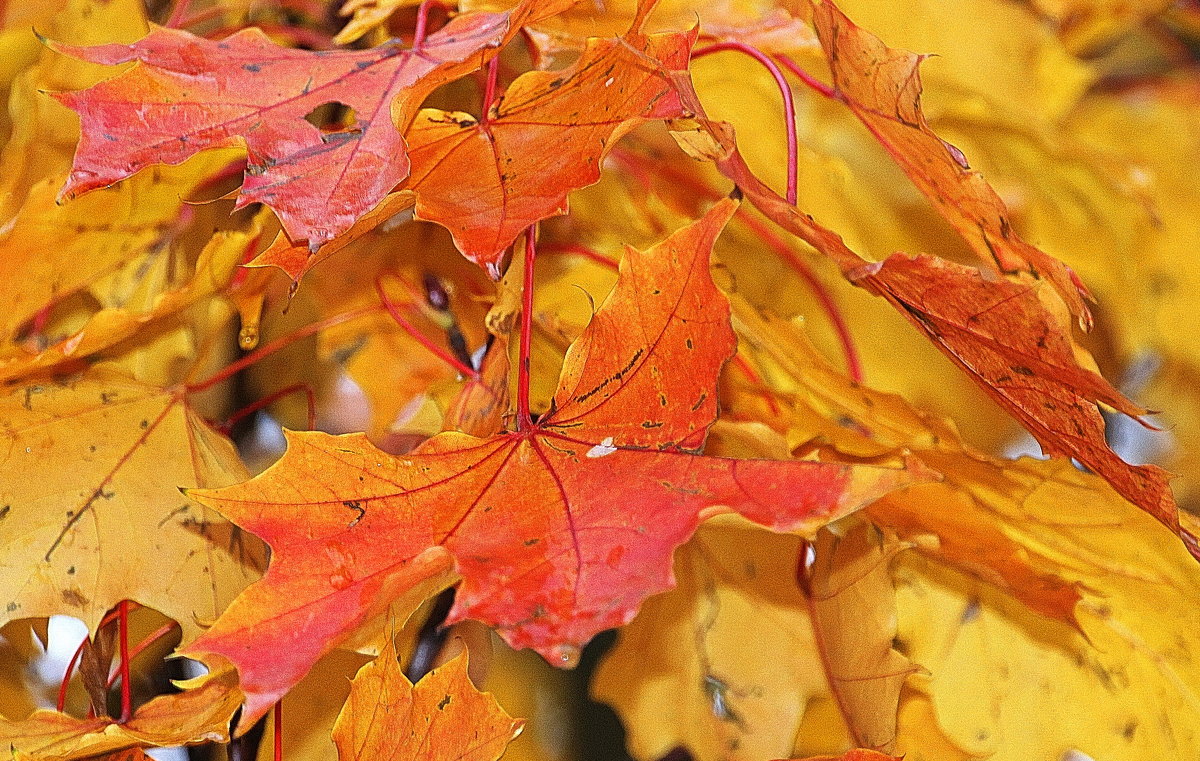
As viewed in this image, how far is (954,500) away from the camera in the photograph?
318mm

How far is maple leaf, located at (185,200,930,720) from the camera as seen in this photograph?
234 mm

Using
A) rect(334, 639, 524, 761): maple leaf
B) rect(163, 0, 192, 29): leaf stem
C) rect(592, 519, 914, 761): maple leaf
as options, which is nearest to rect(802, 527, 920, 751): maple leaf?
rect(592, 519, 914, 761): maple leaf

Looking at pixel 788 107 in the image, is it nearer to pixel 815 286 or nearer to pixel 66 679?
pixel 815 286

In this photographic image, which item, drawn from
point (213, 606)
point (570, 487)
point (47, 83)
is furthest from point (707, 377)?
point (47, 83)

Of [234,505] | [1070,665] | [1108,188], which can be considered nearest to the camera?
[234,505]

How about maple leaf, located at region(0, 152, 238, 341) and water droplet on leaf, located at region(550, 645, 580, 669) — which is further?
maple leaf, located at region(0, 152, 238, 341)

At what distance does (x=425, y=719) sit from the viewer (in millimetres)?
283

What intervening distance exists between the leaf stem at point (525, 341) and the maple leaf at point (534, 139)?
15 millimetres

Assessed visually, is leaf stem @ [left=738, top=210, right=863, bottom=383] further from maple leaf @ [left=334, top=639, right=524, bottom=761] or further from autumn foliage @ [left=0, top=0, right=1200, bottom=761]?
maple leaf @ [left=334, top=639, right=524, bottom=761]

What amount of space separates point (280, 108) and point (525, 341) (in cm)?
10

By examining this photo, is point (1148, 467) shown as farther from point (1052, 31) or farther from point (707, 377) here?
point (1052, 31)

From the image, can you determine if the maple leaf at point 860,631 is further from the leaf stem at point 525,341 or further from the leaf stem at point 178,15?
the leaf stem at point 178,15

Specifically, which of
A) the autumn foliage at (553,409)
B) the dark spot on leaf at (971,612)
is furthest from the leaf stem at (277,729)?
the dark spot on leaf at (971,612)

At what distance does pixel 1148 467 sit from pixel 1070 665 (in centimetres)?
13
